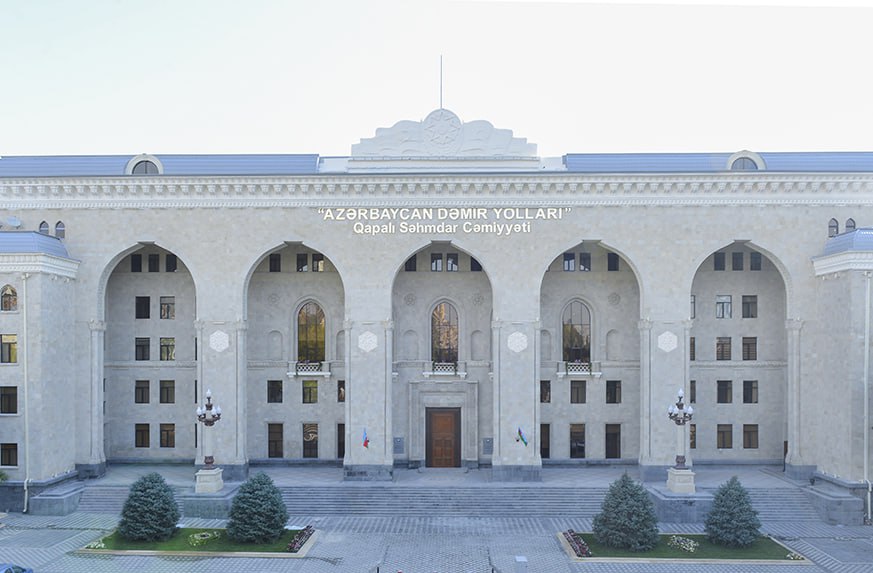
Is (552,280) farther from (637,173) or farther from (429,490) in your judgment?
(429,490)

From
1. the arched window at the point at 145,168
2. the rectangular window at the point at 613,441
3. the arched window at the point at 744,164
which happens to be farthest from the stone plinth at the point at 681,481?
the arched window at the point at 145,168

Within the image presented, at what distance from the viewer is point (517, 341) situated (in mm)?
30938

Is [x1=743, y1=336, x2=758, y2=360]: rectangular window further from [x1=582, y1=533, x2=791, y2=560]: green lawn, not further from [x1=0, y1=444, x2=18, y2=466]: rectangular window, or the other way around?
[x1=0, y1=444, x2=18, y2=466]: rectangular window

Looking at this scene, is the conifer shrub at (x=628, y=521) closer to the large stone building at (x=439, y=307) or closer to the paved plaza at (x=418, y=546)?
the paved plaza at (x=418, y=546)

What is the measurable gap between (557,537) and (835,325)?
15845mm

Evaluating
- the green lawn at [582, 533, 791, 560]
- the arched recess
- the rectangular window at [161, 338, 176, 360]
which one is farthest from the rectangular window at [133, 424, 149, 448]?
the green lawn at [582, 533, 791, 560]

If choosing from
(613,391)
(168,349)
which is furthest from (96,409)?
(613,391)

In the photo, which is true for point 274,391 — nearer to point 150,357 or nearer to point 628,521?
Result: point 150,357

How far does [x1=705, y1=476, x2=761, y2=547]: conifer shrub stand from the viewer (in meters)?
23.6

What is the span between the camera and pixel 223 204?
31094 mm

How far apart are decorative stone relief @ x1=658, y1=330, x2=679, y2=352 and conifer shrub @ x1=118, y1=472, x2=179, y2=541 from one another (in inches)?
873

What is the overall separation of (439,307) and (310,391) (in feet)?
26.2

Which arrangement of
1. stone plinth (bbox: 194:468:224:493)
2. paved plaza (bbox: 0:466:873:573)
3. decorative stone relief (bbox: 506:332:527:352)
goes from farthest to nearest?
decorative stone relief (bbox: 506:332:527:352) → stone plinth (bbox: 194:468:224:493) → paved plaza (bbox: 0:466:873:573)

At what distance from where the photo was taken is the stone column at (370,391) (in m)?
30.8
